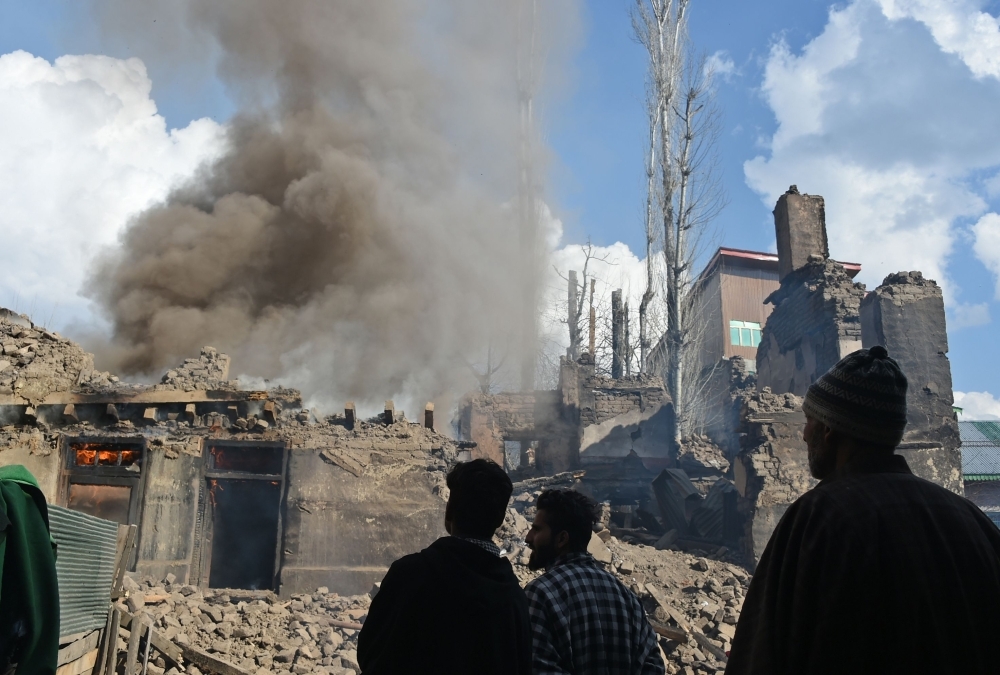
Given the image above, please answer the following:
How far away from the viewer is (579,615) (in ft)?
7.97

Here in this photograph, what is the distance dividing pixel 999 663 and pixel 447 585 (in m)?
1.40

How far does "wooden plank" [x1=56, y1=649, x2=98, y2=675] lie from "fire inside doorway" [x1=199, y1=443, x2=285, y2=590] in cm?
724

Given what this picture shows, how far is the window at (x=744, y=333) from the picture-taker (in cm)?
3272

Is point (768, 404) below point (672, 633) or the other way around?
the other way around

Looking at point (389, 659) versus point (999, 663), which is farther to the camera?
point (389, 659)

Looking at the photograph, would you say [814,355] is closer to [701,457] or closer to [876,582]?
[701,457]

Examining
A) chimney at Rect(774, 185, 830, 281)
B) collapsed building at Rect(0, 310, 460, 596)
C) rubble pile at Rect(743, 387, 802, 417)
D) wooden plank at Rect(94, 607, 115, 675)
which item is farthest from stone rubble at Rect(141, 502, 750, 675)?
chimney at Rect(774, 185, 830, 281)

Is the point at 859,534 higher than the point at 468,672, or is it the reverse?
the point at 859,534

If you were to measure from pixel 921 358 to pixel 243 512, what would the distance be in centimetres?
1592

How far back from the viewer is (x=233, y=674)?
290 inches

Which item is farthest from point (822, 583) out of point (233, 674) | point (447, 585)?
point (233, 674)

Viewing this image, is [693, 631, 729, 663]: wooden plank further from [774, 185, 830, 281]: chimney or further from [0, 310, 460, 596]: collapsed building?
[774, 185, 830, 281]: chimney

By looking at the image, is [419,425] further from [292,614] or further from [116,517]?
[116,517]

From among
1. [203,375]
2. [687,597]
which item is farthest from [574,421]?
[203,375]
